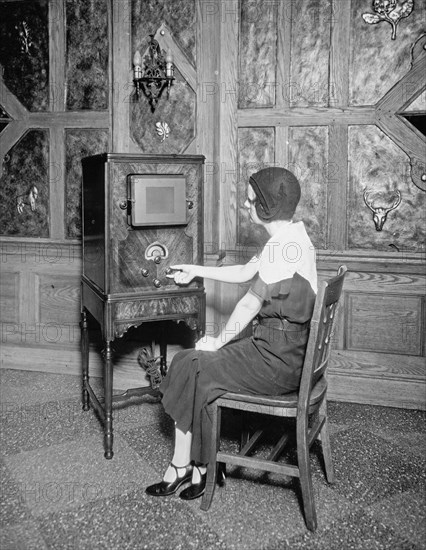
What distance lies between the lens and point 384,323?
3.57m

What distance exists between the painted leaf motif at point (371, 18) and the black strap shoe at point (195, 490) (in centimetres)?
253

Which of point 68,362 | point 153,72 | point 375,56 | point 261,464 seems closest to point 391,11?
point 375,56

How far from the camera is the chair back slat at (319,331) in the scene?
2.10 metres

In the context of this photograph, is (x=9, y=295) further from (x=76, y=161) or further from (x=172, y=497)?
(x=172, y=497)

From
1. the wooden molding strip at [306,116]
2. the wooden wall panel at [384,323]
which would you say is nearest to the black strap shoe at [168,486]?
the wooden wall panel at [384,323]

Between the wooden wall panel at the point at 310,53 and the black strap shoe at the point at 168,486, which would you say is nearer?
the black strap shoe at the point at 168,486

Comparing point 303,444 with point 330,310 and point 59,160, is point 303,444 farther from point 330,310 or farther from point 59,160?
point 59,160

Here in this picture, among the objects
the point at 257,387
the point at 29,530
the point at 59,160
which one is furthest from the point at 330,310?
the point at 59,160

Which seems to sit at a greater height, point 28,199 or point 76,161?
point 76,161

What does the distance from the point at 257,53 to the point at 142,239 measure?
1459 millimetres

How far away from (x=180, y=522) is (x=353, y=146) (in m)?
2.25

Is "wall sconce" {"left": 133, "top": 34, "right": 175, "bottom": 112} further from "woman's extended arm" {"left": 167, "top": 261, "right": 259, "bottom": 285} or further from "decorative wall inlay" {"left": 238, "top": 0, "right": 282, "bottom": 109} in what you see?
"woman's extended arm" {"left": 167, "top": 261, "right": 259, "bottom": 285}

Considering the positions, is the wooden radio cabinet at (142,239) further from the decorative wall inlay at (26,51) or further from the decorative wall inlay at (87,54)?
the decorative wall inlay at (26,51)

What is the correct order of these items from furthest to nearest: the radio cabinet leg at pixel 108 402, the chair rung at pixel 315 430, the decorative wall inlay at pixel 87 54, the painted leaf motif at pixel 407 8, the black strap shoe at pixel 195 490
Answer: the decorative wall inlay at pixel 87 54 → the painted leaf motif at pixel 407 8 → the radio cabinet leg at pixel 108 402 → the black strap shoe at pixel 195 490 → the chair rung at pixel 315 430
